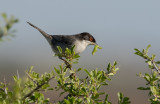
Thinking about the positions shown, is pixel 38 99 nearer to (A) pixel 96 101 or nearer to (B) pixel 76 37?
(A) pixel 96 101

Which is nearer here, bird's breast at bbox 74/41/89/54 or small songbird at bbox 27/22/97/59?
bird's breast at bbox 74/41/89/54

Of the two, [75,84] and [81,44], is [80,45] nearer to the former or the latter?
[81,44]

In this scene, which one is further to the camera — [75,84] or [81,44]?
[81,44]

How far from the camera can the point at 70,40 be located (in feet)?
32.4

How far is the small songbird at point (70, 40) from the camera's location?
31.3 feet

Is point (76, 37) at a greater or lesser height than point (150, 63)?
greater

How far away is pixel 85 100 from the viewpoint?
150 inches

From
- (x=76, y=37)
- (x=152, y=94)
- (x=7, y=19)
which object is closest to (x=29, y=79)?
(x=7, y=19)

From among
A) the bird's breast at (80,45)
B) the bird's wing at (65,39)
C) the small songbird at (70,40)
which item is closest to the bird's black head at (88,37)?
the small songbird at (70,40)

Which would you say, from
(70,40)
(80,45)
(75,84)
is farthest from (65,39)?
(75,84)

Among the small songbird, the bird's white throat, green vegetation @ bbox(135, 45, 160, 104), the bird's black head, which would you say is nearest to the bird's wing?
the small songbird

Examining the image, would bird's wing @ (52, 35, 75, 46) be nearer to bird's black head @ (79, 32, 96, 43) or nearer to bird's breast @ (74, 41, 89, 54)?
bird's breast @ (74, 41, 89, 54)

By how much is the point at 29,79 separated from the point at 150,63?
1.90 metres

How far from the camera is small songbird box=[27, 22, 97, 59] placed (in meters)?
9.55
